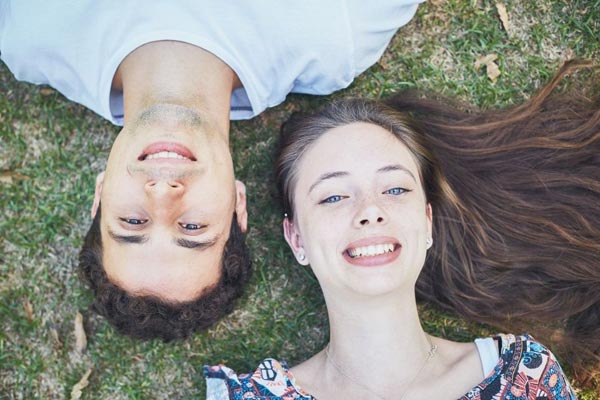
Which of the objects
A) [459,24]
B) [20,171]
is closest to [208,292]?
[20,171]

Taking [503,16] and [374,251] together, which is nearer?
[374,251]

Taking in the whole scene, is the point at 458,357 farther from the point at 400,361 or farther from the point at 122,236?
the point at 122,236

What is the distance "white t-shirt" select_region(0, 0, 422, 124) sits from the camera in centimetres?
396

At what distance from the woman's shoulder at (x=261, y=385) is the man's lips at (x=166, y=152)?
5.57 ft

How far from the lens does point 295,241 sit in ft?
13.9

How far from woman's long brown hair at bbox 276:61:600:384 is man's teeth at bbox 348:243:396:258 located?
2.37ft

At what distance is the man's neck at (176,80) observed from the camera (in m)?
3.77

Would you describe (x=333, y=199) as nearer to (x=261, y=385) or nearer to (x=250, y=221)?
(x=250, y=221)

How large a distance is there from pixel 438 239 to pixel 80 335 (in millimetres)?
2821

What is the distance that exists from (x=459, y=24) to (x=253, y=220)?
219cm

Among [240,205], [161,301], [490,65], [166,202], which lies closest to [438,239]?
[490,65]

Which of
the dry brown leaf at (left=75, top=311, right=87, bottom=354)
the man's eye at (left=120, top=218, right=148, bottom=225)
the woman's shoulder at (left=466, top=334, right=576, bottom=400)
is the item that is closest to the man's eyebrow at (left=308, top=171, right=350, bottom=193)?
the man's eye at (left=120, top=218, right=148, bottom=225)

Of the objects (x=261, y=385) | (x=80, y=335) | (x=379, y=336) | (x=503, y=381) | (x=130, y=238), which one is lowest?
(x=503, y=381)

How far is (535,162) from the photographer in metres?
4.56
